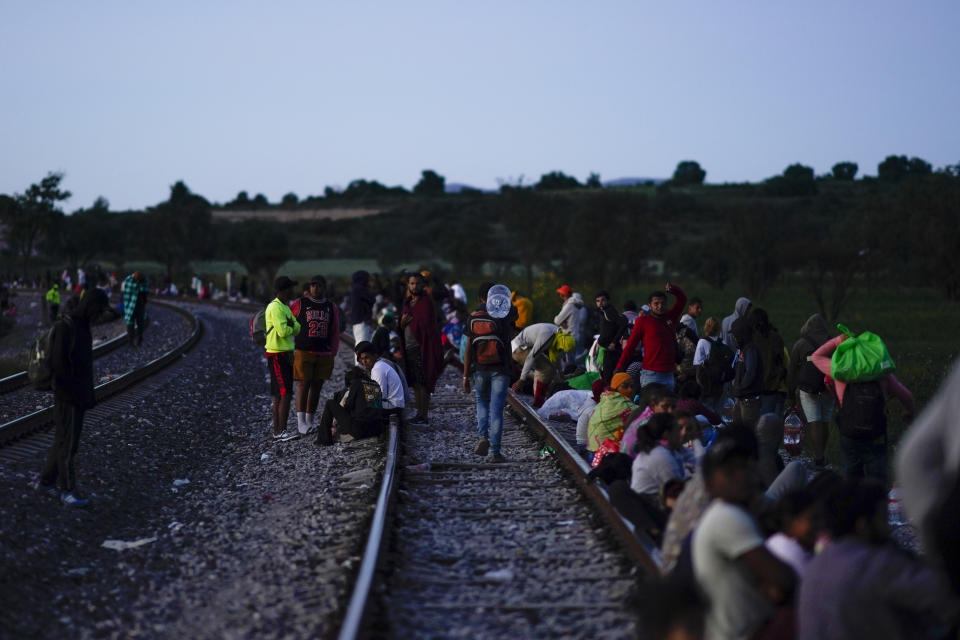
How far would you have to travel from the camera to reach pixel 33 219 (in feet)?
241

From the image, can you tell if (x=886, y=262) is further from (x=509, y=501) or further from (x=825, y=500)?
(x=825, y=500)

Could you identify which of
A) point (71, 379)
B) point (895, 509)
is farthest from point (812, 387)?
point (71, 379)

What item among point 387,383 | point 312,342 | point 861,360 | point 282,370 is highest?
point 861,360

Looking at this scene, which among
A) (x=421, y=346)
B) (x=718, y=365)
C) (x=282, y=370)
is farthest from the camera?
(x=421, y=346)

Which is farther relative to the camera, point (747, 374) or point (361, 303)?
point (361, 303)

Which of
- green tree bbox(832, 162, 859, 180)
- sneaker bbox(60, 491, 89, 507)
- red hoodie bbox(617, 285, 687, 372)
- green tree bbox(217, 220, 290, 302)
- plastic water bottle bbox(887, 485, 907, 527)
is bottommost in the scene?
Answer: sneaker bbox(60, 491, 89, 507)

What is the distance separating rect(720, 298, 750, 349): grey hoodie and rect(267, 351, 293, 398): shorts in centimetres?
496

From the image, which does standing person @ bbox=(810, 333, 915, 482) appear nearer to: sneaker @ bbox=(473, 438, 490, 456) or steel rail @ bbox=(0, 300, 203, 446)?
sneaker @ bbox=(473, 438, 490, 456)

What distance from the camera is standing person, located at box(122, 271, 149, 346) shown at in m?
26.2

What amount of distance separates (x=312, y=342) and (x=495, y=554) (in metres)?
6.15

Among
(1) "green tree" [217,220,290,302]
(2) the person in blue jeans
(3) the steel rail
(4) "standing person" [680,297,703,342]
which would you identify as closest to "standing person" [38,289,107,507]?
(3) the steel rail

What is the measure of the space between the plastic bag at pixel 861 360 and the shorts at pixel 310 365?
21.1 ft

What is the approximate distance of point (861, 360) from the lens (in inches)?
357

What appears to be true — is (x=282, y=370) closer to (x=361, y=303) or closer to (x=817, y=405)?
(x=361, y=303)
